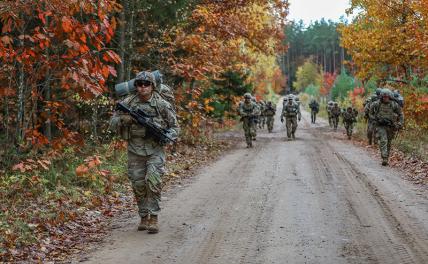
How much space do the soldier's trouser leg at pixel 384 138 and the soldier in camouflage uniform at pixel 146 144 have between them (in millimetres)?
8430

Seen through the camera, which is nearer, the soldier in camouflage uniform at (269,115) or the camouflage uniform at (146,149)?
the camouflage uniform at (146,149)

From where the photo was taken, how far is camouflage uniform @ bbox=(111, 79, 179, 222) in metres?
7.07

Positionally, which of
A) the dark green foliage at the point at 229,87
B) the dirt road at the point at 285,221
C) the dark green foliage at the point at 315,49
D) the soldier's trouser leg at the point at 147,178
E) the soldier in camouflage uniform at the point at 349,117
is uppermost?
the dark green foliage at the point at 315,49

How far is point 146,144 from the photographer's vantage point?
7.14 m

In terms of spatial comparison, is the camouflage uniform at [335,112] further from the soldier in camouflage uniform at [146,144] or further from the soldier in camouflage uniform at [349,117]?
the soldier in camouflage uniform at [146,144]

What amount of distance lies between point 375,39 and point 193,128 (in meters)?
8.26

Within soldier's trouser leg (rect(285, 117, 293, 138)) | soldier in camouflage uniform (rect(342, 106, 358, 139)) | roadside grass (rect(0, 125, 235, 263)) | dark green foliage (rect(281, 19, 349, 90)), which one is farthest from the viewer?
dark green foliage (rect(281, 19, 349, 90))

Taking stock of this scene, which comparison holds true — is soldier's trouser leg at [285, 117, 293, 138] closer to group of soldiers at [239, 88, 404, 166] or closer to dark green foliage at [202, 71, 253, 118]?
group of soldiers at [239, 88, 404, 166]

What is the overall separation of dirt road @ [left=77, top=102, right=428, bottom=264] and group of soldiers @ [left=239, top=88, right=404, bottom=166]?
61.3 inches

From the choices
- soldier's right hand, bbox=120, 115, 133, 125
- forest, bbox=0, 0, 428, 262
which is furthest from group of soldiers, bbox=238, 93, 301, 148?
soldier's right hand, bbox=120, 115, 133, 125

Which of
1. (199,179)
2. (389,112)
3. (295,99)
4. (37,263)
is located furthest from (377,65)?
(37,263)

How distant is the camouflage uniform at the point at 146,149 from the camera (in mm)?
7070

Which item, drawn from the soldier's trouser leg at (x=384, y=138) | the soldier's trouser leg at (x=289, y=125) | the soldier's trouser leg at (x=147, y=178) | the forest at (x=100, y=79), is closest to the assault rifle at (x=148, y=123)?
the soldier's trouser leg at (x=147, y=178)

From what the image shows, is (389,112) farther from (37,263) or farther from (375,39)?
(37,263)
